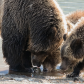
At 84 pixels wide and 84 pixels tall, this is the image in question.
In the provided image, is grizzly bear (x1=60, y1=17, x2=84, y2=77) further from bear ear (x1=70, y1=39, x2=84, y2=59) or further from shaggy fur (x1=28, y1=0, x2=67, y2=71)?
shaggy fur (x1=28, y1=0, x2=67, y2=71)

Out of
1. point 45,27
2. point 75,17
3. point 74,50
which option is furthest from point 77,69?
point 75,17

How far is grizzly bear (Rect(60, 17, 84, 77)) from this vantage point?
7441 millimetres

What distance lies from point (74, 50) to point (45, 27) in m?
1.04

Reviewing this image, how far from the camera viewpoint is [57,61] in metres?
8.87

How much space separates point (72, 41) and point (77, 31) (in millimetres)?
292

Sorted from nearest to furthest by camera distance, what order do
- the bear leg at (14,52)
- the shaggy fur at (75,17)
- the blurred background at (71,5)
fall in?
1. the bear leg at (14,52)
2. the shaggy fur at (75,17)
3. the blurred background at (71,5)

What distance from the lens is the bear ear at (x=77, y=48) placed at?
7.41 meters

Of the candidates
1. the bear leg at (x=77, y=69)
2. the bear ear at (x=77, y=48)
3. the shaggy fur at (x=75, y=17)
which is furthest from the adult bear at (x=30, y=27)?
the shaggy fur at (x=75, y=17)

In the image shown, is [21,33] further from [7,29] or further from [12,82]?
[12,82]

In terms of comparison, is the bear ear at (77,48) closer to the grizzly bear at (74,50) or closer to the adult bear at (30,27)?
the grizzly bear at (74,50)

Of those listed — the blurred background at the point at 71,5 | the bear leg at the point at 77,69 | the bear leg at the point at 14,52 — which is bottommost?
the bear leg at the point at 77,69

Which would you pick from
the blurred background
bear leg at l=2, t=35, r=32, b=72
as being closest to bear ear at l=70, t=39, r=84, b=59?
bear leg at l=2, t=35, r=32, b=72

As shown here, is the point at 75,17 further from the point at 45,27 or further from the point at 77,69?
the point at 77,69

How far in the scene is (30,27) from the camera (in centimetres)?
818
